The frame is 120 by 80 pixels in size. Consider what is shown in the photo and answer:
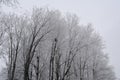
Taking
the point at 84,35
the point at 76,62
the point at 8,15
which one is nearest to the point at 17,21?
the point at 8,15

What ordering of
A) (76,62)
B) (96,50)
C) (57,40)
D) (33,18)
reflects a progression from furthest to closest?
(96,50)
(76,62)
(57,40)
(33,18)

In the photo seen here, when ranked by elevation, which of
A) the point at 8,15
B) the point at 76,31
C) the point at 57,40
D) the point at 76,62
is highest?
the point at 8,15

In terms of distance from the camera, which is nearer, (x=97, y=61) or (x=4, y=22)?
(x=4, y=22)

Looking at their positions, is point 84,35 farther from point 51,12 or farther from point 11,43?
point 11,43

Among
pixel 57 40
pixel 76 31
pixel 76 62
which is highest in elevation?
pixel 76 31

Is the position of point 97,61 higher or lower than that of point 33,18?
lower

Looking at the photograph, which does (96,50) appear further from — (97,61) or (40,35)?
(40,35)

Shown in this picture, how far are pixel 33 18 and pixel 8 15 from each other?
4.79 m

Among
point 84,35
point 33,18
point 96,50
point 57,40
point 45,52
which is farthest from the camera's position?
point 96,50

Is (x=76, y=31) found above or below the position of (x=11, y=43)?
above

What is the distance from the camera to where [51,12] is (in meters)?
21.1

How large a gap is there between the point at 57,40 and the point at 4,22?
756 cm

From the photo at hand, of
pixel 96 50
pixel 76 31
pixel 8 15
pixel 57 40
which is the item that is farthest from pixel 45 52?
pixel 96 50

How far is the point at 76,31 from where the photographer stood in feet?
77.8
